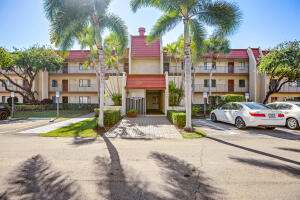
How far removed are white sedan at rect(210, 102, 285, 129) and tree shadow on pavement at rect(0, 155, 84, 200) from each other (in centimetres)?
898

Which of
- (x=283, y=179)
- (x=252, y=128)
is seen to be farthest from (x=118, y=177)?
(x=252, y=128)

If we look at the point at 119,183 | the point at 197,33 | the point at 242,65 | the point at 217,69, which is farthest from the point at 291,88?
the point at 119,183

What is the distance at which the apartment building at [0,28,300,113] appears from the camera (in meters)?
24.7

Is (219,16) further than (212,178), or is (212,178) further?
(219,16)

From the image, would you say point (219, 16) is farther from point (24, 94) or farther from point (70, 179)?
point (24, 94)

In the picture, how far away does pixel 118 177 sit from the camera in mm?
3672

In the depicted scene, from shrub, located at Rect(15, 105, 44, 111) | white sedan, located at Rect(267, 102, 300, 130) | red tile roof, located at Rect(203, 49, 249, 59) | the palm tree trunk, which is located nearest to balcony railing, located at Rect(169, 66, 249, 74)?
red tile roof, located at Rect(203, 49, 249, 59)

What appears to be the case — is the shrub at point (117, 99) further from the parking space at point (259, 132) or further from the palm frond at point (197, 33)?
the parking space at point (259, 132)

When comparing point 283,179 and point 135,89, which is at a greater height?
point 135,89

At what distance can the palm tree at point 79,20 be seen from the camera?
847cm

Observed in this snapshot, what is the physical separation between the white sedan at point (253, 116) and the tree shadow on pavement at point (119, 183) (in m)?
7.71

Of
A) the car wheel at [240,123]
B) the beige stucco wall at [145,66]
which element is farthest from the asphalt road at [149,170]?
the beige stucco wall at [145,66]

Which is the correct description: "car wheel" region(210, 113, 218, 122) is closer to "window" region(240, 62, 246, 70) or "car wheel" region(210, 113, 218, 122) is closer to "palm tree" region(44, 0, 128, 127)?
"palm tree" region(44, 0, 128, 127)

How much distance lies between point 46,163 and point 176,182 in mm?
3720
